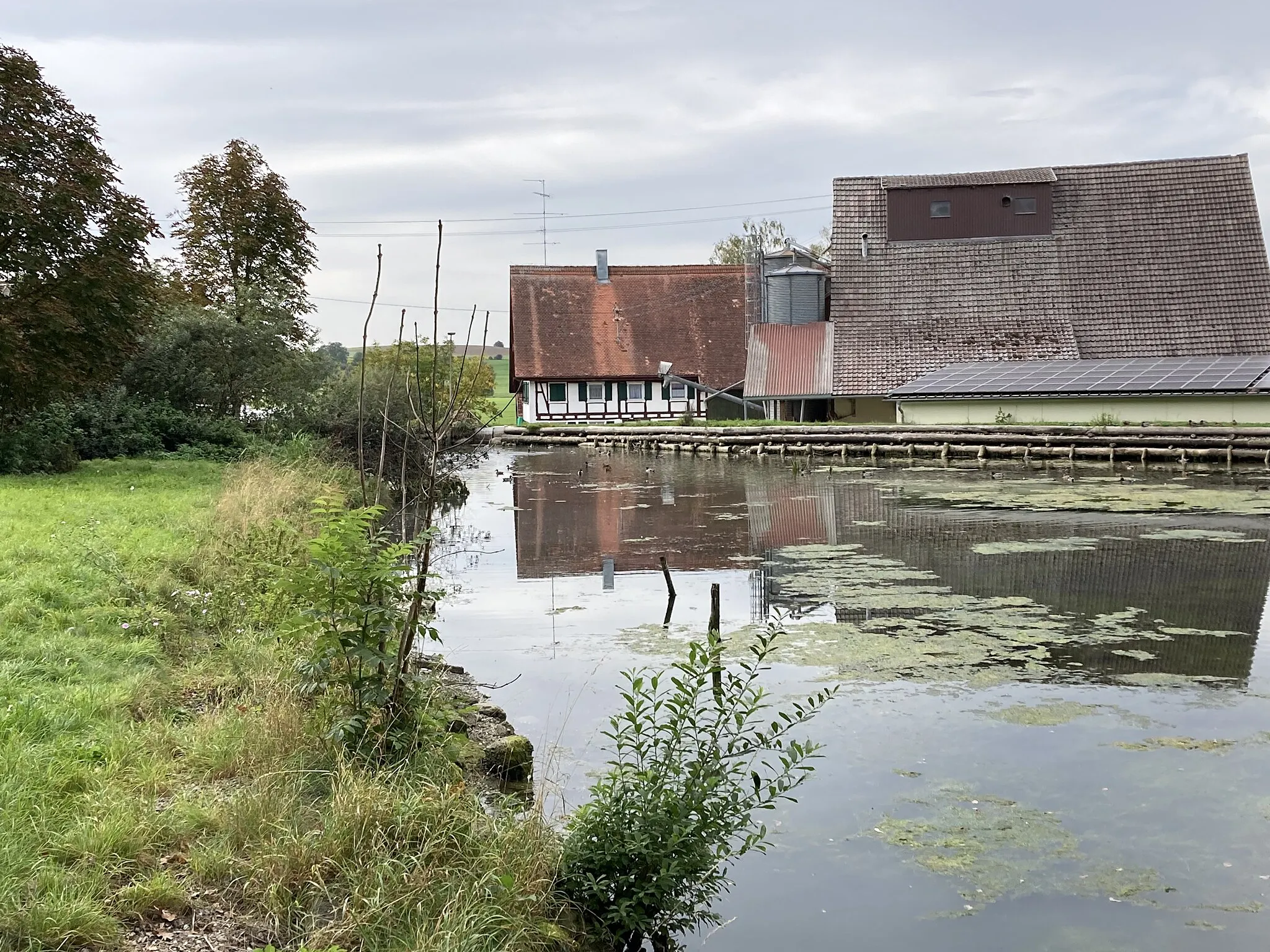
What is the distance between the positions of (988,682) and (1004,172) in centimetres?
3906

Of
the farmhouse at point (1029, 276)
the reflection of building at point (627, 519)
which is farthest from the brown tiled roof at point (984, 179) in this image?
the reflection of building at point (627, 519)

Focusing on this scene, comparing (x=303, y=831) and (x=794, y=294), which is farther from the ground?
(x=794, y=294)

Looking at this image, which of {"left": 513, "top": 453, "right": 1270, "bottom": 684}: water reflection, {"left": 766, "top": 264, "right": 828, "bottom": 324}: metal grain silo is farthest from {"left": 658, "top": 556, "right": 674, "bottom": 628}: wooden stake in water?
{"left": 766, "top": 264, "right": 828, "bottom": 324}: metal grain silo

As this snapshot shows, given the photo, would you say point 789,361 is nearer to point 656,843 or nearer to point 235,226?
point 235,226

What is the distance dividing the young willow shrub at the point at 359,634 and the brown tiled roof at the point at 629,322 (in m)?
44.8

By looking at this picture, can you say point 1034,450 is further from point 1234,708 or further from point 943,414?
point 1234,708

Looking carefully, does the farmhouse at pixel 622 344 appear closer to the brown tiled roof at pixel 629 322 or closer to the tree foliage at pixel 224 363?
the brown tiled roof at pixel 629 322

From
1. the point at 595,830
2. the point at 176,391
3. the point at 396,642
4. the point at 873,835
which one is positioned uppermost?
the point at 176,391

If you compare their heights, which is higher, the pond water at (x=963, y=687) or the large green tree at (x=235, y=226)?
the large green tree at (x=235, y=226)

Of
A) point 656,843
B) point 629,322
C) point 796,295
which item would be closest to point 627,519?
point 656,843

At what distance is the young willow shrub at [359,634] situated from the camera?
6387mm

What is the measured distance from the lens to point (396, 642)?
7.45 meters

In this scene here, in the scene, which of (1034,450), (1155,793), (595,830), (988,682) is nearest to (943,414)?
(1034,450)

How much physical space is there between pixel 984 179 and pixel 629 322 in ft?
54.4
